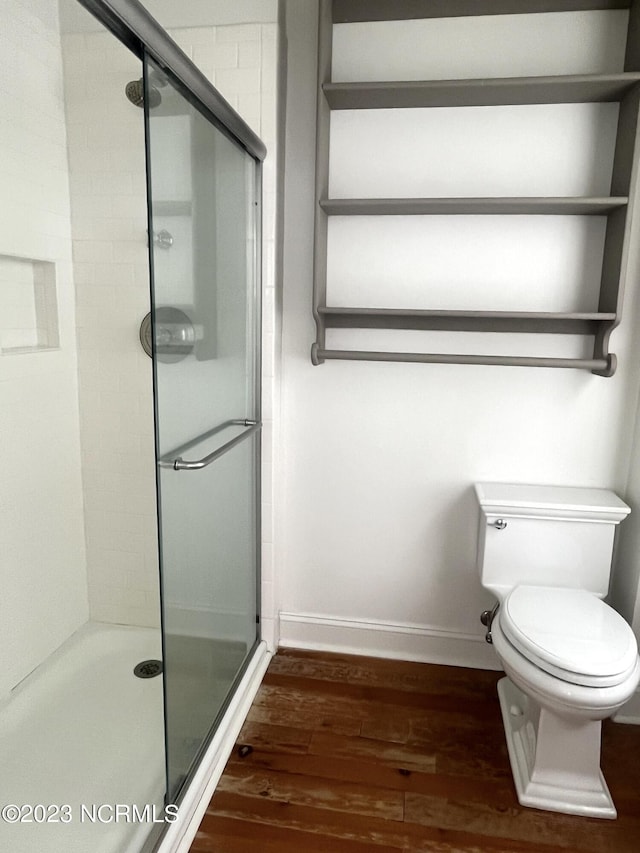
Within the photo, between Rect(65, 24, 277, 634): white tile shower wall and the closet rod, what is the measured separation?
22cm

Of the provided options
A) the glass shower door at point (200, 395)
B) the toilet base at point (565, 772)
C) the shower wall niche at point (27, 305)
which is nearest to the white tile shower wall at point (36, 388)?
the shower wall niche at point (27, 305)

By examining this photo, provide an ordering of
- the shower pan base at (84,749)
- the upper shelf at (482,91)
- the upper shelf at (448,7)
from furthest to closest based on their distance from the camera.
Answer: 1. the upper shelf at (448,7)
2. the upper shelf at (482,91)
3. the shower pan base at (84,749)

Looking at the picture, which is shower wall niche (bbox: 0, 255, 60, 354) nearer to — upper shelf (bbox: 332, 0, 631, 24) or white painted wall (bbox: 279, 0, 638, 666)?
white painted wall (bbox: 279, 0, 638, 666)

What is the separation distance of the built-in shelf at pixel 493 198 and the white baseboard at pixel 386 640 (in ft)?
3.43

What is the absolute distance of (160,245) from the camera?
122cm

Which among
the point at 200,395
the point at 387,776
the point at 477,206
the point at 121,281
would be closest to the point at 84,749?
the point at 387,776

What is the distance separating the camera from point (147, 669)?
207 cm

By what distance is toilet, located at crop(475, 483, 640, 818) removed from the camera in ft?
4.92

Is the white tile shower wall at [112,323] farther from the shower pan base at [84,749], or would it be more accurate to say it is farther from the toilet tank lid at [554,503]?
the toilet tank lid at [554,503]

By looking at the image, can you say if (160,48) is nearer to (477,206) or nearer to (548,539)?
(477,206)

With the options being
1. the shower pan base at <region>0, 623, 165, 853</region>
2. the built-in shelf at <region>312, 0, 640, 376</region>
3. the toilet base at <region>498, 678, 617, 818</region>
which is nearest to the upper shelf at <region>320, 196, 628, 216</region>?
the built-in shelf at <region>312, 0, 640, 376</region>

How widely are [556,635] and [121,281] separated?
5.93 feet

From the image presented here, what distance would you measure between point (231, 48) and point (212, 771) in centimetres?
220

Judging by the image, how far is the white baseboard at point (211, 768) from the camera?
1410 millimetres
